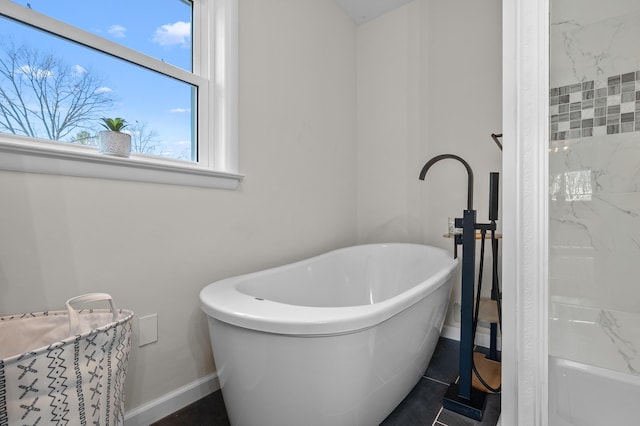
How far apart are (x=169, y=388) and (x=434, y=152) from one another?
7.03 ft

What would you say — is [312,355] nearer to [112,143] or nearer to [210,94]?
[112,143]

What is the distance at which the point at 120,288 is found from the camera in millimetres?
1114

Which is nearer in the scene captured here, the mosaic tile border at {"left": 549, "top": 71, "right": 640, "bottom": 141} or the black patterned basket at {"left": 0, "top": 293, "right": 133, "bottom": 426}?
the black patterned basket at {"left": 0, "top": 293, "right": 133, "bottom": 426}

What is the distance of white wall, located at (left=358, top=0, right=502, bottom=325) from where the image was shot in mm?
1947

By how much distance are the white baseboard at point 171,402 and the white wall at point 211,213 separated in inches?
1.1

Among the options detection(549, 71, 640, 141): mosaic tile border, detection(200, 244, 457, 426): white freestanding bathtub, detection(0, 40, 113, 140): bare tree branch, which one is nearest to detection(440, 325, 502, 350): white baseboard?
detection(200, 244, 457, 426): white freestanding bathtub

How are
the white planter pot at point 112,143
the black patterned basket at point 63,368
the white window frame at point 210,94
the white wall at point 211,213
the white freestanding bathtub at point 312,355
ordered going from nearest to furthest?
1. the black patterned basket at point 63,368
2. the white freestanding bathtub at point 312,355
3. the white wall at point 211,213
4. the white planter pot at point 112,143
5. the white window frame at point 210,94

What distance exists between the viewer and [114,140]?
43.9 inches

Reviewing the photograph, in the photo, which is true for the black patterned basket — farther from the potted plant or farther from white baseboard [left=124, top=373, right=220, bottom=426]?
the potted plant

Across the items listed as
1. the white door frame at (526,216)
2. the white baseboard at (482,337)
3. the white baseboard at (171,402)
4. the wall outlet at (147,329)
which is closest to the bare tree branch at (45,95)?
the wall outlet at (147,329)

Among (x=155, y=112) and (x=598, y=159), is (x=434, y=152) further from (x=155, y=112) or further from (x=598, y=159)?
(x=155, y=112)

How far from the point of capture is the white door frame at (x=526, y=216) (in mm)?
1024

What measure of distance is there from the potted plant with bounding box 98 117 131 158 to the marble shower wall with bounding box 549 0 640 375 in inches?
63.7

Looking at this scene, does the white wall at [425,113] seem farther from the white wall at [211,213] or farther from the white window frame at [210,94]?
the white window frame at [210,94]
